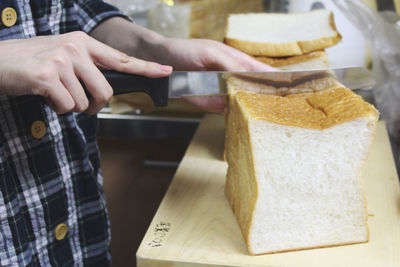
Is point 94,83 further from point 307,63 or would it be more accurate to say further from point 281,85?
point 307,63

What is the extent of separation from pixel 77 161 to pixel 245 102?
1.33 ft

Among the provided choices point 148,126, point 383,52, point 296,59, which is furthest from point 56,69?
point 383,52

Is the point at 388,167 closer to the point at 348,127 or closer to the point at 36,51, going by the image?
the point at 348,127

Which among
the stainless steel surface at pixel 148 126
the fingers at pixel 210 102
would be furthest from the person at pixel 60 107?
the stainless steel surface at pixel 148 126

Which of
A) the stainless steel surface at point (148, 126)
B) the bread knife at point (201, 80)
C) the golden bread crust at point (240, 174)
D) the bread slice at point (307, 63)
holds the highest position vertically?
the bread knife at point (201, 80)

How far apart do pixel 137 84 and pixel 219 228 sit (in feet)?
1.20

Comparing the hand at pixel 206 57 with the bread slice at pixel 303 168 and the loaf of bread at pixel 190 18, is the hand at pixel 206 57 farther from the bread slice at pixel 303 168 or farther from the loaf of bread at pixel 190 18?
the loaf of bread at pixel 190 18

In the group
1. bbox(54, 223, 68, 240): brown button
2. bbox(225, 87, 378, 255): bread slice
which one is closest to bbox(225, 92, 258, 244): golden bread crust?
bbox(225, 87, 378, 255): bread slice

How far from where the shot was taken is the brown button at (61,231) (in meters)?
1.00

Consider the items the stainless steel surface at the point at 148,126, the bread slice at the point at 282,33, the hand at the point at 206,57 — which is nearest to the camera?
the hand at the point at 206,57

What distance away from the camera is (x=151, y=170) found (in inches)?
63.8

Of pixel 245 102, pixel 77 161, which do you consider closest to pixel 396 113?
pixel 245 102

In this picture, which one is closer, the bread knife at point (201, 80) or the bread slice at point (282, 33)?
the bread knife at point (201, 80)

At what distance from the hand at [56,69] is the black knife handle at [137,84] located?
0.05 metres
